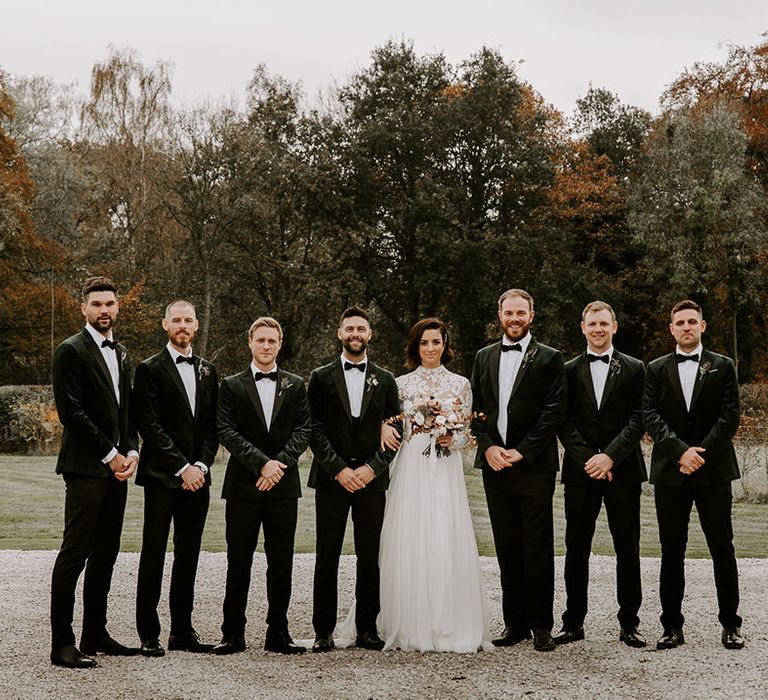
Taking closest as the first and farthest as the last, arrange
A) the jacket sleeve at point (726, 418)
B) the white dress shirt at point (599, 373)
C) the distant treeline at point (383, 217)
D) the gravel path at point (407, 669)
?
the gravel path at point (407, 669) < the jacket sleeve at point (726, 418) < the white dress shirt at point (599, 373) < the distant treeline at point (383, 217)

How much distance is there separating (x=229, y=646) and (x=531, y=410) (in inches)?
99.1

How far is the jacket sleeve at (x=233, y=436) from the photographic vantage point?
607cm

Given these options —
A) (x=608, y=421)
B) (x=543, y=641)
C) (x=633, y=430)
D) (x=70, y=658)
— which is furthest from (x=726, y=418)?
(x=70, y=658)

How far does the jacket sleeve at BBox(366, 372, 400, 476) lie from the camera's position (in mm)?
6355

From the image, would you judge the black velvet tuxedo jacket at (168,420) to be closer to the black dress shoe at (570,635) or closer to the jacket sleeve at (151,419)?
the jacket sleeve at (151,419)

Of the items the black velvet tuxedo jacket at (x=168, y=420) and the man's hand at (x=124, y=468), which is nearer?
the man's hand at (x=124, y=468)

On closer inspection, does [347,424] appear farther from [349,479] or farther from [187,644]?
[187,644]

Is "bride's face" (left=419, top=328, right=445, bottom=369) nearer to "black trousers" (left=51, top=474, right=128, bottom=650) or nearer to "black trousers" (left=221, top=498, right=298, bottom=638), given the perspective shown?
"black trousers" (left=221, top=498, right=298, bottom=638)

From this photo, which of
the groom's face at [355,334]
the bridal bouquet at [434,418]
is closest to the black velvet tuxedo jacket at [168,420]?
the groom's face at [355,334]

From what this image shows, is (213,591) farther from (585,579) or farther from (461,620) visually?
(585,579)

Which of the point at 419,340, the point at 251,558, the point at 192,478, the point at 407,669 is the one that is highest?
the point at 419,340

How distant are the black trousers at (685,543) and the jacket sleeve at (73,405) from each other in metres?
3.64

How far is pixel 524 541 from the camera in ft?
21.0

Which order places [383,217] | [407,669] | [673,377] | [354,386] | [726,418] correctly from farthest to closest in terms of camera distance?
[383,217]
[354,386]
[673,377]
[726,418]
[407,669]
